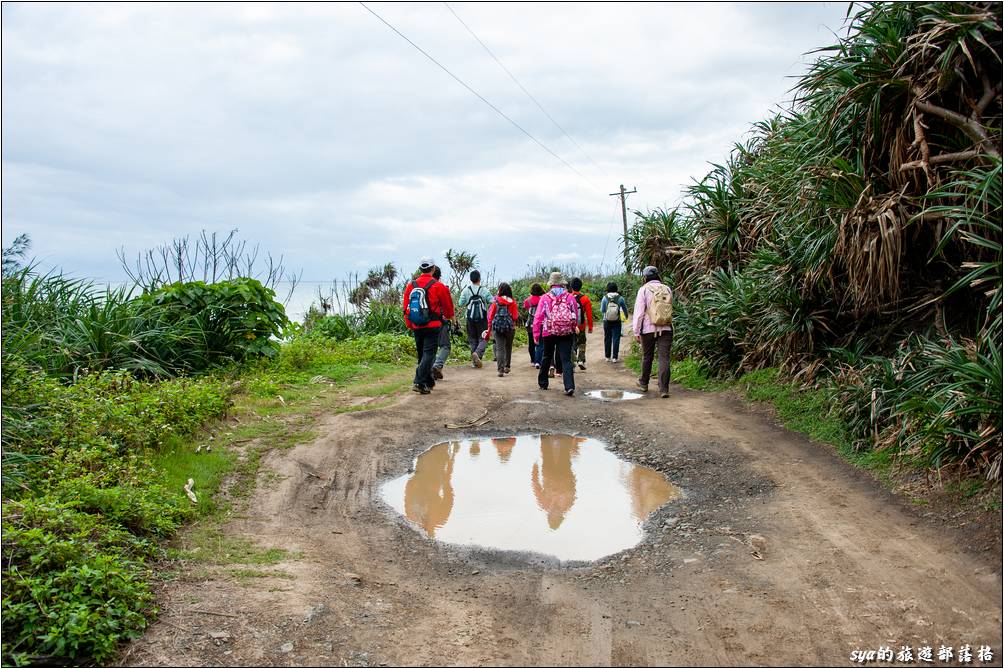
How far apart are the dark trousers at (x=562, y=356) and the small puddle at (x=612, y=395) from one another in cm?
35

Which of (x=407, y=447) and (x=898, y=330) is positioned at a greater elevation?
(x=898, y=330)

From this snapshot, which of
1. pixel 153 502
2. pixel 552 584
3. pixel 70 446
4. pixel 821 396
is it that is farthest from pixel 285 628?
pixel 821 396

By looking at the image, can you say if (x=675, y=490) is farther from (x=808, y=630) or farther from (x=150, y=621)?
(x=150, y=621)

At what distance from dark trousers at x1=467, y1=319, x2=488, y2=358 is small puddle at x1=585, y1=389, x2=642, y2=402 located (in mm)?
3492

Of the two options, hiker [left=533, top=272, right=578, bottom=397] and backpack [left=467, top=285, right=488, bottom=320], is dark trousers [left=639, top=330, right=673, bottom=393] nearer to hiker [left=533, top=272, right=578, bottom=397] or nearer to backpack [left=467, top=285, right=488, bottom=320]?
hiker [left=533, top=272, right=578, bottom=397]

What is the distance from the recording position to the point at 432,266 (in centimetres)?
1014

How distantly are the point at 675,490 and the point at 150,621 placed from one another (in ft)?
13.3

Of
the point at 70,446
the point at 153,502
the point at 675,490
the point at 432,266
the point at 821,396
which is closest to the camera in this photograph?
the point at 153,502

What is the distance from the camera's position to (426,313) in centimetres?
978

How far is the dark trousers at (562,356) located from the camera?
1016 centimetres

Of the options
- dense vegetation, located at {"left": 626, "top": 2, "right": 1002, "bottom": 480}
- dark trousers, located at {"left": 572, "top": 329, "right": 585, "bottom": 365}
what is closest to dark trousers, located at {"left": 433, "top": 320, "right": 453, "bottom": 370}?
dark trousers, located at {"left": 572, "top": 329, "right": 585, "bottom": 365}

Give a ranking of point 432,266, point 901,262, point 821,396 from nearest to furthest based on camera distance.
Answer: point 901,262
point 821,396
point 432,266

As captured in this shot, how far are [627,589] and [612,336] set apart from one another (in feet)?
34.8

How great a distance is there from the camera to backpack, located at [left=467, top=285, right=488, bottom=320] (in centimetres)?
1337
